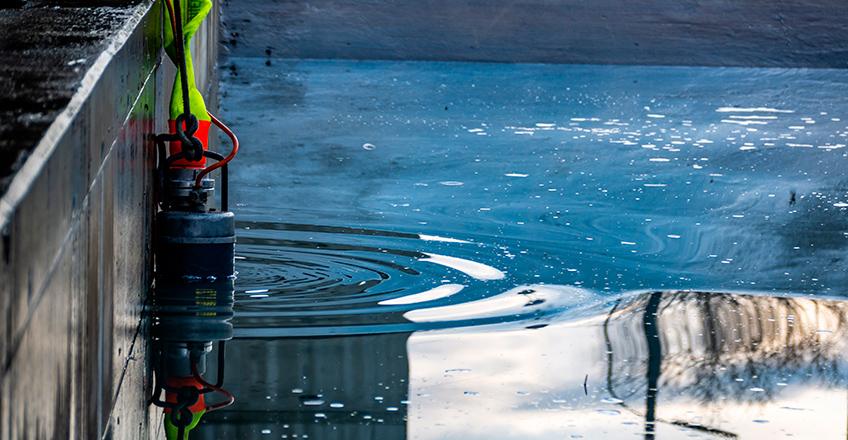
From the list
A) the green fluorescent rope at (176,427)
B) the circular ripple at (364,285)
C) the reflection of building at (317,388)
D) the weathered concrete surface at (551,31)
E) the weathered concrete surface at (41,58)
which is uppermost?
the weathered concrete surface at (551,31)

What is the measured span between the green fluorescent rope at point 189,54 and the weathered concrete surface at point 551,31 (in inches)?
467

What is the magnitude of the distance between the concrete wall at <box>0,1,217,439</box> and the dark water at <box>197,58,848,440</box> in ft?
1.18

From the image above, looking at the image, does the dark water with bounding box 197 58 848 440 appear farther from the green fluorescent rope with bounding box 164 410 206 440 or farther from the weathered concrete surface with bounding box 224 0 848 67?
the weathered concrete surface with bounding box 224 0 848 67

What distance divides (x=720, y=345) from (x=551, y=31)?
1307 centimetres

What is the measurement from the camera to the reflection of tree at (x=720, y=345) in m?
4.24

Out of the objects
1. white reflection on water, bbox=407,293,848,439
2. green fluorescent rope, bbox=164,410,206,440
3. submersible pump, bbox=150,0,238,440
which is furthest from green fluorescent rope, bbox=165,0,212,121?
green fluorescent rope, bbox=164,410,206,440

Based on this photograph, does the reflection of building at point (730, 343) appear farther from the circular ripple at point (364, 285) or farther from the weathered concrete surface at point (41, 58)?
the weathered concrete surface at point (41, 58)

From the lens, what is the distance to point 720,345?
4754mm

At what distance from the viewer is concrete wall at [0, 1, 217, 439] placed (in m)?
2.08

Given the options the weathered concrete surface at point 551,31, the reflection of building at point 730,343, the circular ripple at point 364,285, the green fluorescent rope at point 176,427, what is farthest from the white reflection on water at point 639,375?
the weathered concrete surface at point 551,31

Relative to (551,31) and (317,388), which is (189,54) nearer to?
(317,388)

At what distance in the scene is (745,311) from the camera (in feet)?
17.5

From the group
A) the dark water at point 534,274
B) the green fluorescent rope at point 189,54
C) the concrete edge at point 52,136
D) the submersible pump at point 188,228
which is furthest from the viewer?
the green fluorescent rope at point 189,54

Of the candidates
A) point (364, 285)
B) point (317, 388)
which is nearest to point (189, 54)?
point (364, 285)
